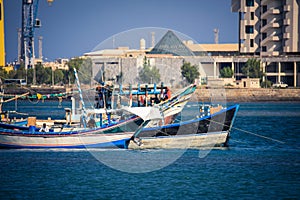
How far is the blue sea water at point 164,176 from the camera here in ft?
120

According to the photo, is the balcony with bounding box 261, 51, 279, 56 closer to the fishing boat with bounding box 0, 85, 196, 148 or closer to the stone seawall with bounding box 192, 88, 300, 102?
the stone seawall with bounding box 192, 88, 300, 102

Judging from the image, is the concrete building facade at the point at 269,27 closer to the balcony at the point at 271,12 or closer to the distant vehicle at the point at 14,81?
the balcony at the point at 271,12

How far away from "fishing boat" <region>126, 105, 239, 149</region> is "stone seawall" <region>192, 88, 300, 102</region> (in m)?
80.1

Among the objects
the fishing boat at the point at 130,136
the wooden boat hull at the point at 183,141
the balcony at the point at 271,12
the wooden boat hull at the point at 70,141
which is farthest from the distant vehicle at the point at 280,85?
the wooden boat hull at the point at 70,141

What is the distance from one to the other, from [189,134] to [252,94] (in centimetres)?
8888

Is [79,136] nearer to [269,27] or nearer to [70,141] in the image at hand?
[70,141]

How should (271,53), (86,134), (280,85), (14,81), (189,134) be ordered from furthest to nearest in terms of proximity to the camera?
(14,81) < (271,53) < (280,85) < (189,134) < (86,134)

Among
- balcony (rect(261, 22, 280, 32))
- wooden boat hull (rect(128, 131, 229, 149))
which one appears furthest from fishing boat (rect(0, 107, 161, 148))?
balcony (rect(261, 22, 280, 32))

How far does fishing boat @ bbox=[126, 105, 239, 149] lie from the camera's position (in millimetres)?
51125

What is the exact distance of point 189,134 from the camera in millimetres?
51938

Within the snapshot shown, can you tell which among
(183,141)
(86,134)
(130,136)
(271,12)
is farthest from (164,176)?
(271,12)

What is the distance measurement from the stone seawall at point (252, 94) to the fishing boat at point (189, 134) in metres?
80.1

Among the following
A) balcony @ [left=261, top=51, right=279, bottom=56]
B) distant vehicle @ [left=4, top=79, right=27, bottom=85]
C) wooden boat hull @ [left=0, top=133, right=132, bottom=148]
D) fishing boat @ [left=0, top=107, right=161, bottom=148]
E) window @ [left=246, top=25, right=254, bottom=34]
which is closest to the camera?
fishing boat @ [left=0, top=107, right=161, bottom=148]

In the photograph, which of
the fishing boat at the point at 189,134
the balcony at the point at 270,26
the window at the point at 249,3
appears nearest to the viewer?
the fishing boat at the point at 189,134
